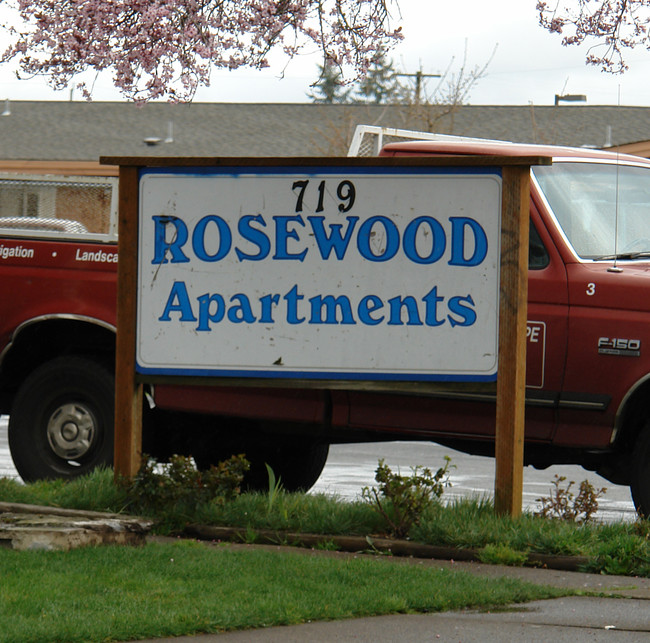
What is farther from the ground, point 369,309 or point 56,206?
point 56,206

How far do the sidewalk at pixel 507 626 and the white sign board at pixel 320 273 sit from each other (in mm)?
1878

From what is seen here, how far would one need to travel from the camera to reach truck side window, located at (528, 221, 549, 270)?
27.1 ft

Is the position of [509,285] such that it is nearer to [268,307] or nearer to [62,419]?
[268,307]

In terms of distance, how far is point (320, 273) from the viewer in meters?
8.13

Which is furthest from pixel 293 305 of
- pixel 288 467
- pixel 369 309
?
pixel 288 467

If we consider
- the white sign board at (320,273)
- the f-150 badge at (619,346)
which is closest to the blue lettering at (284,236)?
the white sign board at (320,273)

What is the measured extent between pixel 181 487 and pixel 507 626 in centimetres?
286

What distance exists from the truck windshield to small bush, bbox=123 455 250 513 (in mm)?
2361

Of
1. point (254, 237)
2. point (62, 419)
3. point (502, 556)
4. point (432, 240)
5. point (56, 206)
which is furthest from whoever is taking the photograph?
point (56, 206)

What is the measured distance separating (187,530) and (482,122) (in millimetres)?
31635

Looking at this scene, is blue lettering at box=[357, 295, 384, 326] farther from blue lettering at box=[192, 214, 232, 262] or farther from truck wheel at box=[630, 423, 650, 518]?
truck wheel at box=[630, 423, 650, 518]

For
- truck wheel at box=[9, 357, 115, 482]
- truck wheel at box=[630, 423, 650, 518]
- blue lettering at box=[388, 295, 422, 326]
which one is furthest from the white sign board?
truck wheel at box=[9, 357, 115, 482]

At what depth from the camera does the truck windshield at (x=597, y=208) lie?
8359mm

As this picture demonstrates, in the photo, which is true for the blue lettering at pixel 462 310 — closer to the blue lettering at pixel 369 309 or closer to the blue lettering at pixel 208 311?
the blue lettering at pixel 369 309
